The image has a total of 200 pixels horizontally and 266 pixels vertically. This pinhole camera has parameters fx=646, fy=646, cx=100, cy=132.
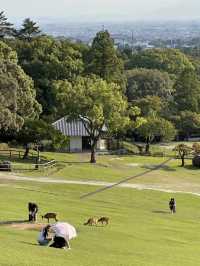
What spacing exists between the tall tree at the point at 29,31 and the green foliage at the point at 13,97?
36.1 m

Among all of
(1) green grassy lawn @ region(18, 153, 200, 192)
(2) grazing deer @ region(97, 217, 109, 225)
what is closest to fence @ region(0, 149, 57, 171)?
(1) green grassy lawn @ region(18, 153, 200, 192)

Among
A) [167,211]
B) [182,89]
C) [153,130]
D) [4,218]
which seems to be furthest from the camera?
[182,89]

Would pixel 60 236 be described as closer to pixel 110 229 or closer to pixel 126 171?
pixel 110 229

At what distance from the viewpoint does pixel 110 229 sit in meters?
29.8

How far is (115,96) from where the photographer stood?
190 feet

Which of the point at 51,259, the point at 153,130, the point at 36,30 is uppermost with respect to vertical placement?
the point at 36,30

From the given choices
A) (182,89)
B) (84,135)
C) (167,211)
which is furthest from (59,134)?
(182,89)

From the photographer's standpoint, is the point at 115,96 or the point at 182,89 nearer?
the point at 115,96

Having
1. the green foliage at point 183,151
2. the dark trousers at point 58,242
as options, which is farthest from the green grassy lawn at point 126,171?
the dark trousers at point 58,242

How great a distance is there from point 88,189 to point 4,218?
16.0 meters

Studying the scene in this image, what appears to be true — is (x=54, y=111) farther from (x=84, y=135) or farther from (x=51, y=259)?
(x=51, y=259)

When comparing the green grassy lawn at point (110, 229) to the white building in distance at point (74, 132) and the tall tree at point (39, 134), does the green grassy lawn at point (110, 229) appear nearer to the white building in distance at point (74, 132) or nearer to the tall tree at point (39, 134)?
the tall tree at point (39, 134)

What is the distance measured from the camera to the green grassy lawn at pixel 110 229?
21641 millimetres

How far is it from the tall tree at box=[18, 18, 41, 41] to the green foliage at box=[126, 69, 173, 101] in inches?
701
